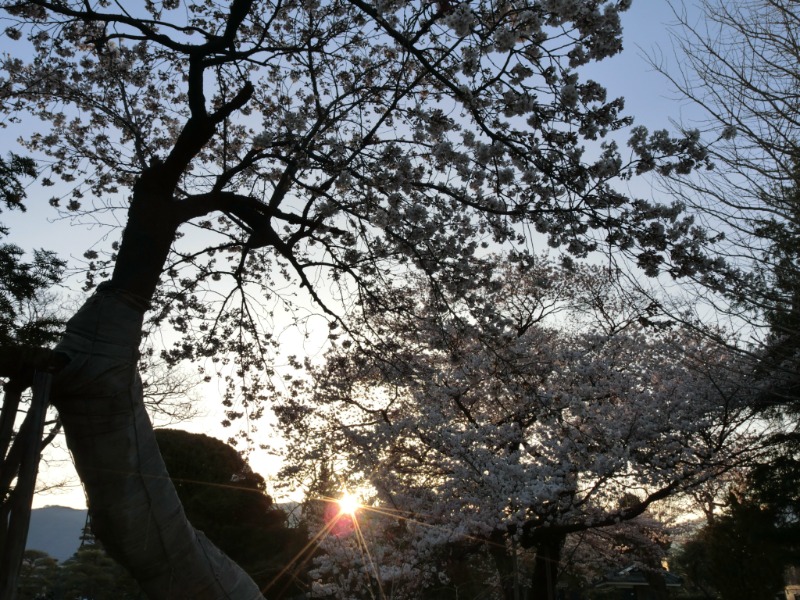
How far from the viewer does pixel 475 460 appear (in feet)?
38.5

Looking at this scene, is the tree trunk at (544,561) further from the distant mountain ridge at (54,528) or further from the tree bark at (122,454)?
the distant mountain ridge at (54,528)

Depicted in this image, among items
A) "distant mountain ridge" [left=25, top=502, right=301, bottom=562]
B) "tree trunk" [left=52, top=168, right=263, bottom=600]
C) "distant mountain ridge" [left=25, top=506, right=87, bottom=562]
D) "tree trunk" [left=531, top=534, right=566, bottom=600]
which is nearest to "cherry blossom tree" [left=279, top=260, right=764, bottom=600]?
"tree trunk" [left=531, top=534, right=566, bottom=600]

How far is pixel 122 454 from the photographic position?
11.9 feet

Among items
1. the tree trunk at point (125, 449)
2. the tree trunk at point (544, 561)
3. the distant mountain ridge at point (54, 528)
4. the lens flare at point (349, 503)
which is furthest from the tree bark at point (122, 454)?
Answer: the distant mountain ridge at point (54, 528)

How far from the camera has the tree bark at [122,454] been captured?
11.7 ft

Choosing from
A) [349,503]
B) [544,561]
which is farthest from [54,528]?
[544,561]

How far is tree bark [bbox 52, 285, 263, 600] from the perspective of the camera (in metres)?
3.55

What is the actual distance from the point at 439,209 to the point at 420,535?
940 cm

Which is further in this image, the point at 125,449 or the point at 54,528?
the point at 54,528

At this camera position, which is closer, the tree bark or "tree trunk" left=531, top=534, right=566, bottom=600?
the tree bark

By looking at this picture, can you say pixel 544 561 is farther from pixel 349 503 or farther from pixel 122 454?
pixel 122 454

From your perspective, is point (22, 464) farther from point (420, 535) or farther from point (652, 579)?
point (652, 579)

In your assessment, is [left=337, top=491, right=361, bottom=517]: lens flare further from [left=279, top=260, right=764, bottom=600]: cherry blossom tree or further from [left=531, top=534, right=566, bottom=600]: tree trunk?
[left=531, top=534, right=566, bottom=600]: tree trunk

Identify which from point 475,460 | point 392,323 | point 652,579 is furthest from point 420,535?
point 652,579
